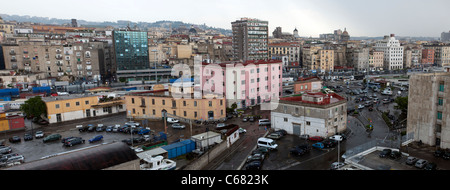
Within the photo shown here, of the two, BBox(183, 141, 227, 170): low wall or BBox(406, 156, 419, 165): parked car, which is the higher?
BBox(406, 156, 419, 165): parked car

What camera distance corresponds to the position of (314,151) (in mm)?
22953

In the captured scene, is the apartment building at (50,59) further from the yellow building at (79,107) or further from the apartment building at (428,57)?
the apartment building at (428,57)

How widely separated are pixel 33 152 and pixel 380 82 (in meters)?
61.6

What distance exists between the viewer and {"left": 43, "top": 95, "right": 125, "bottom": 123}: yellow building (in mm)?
35828

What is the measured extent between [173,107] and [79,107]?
493 inches

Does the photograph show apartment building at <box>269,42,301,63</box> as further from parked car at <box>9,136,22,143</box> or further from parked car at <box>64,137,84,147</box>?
parked car at <box>9,136,22,143</box>

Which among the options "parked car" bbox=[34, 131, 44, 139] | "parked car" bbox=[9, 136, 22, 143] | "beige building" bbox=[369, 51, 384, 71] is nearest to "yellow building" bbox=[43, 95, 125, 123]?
"parked car" bbox=[34, 131, 44, 139]

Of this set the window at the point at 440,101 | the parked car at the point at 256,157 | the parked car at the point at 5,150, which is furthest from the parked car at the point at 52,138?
the window at the point at 440,101

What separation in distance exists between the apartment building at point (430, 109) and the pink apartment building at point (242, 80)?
19.8 meters

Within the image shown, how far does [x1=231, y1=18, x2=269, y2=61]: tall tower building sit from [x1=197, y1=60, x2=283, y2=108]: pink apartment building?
4339 centimetres

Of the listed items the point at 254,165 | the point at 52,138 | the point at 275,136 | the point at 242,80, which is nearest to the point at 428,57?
the point at 242,80

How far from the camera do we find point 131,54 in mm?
72500

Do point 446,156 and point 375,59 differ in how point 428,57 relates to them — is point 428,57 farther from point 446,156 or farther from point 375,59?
point 446,156

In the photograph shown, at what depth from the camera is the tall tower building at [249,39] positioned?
289ft
